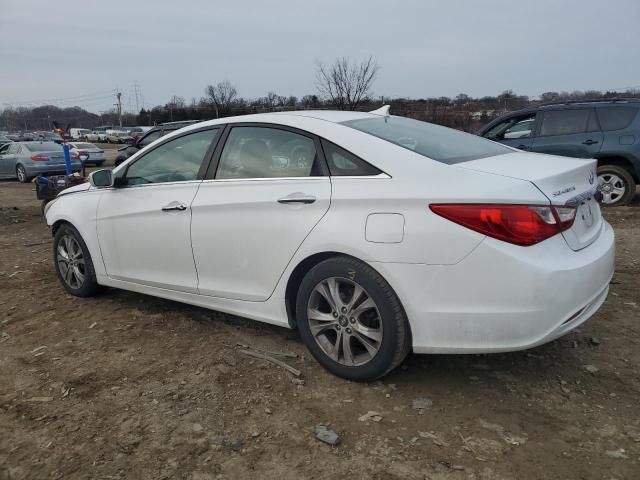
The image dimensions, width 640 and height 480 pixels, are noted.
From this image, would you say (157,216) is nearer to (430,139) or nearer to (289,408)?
(289,408)

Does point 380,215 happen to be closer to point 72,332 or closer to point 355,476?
point 355,476

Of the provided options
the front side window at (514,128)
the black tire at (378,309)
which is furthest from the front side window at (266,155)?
the front side window at (514,128)

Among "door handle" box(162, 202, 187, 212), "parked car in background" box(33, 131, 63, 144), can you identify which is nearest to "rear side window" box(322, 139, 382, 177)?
"door handle" box(162, 202, 187, 212)

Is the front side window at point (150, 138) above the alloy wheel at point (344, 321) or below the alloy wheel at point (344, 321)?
above

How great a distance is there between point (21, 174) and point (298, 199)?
1712cm

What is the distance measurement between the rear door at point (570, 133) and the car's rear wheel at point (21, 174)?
50.4 feet

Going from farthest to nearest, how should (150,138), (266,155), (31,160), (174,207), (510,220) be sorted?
(31,160) < (150,138) < (174,207) < (266,155) < (510,220)

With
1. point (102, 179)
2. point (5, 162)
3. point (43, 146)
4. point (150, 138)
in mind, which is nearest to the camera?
point (102, 179)

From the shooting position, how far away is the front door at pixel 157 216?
3.71 m

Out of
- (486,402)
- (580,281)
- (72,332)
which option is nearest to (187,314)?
(72,332)

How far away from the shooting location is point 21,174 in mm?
17172

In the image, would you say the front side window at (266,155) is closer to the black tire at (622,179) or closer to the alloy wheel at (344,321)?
the alloy wheel at (344,321)

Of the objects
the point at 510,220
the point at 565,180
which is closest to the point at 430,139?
the point at 565,180

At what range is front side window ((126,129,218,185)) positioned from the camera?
3770 millimetres
